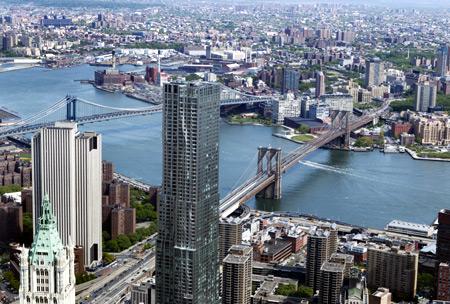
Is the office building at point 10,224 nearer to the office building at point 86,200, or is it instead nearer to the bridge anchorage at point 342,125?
the office building at point 86,200

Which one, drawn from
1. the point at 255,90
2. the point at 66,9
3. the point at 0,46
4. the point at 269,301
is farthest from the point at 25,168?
the point at 66,9

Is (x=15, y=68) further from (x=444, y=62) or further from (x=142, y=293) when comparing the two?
(x=142, y=293)

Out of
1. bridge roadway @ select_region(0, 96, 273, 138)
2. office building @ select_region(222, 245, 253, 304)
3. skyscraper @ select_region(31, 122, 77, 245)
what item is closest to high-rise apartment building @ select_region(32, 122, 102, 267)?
skyscraper @ select_region(31, 122, 77, 245)

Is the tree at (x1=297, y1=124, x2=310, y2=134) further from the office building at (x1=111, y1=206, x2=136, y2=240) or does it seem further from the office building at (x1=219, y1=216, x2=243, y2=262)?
the office building at (x1=219, y1=216, x2=243, y2=262)

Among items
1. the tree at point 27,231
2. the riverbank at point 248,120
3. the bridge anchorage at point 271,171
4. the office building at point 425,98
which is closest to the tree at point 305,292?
the tree at point 27,231

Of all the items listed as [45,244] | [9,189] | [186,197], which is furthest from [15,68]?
[45,244]

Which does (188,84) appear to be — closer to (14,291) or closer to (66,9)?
(14,291)
